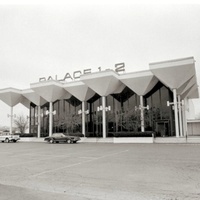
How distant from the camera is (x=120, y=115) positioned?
112ft

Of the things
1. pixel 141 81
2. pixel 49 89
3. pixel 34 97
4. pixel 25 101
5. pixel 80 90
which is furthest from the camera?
pixel 25 101

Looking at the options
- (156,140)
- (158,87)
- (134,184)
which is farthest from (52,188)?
(158,87)

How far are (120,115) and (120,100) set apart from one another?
2.93 metres

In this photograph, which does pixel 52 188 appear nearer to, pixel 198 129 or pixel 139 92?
pixel 139 92

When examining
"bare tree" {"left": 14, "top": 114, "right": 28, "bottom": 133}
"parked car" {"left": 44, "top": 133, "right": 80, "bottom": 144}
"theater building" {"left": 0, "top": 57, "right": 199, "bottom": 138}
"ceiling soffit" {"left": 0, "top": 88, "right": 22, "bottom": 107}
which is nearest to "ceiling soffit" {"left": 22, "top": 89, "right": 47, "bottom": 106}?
"theater building" {"left": 0, "top": 57, "right": 199, "bottom": 138}

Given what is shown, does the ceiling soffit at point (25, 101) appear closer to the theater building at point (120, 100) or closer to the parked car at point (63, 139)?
the theater building at point (120, 100)

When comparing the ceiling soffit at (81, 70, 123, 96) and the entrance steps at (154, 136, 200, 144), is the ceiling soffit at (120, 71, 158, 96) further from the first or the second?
the entrance steps at (154, 136, 200, 144)

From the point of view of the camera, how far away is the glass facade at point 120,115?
1261 inches

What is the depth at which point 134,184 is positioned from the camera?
629cm

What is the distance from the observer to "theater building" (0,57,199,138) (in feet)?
90.4

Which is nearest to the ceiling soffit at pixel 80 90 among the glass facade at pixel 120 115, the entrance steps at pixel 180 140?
the glass facade at pixel 120 115

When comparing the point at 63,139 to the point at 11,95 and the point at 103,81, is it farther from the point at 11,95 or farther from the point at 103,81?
the point at 11,95

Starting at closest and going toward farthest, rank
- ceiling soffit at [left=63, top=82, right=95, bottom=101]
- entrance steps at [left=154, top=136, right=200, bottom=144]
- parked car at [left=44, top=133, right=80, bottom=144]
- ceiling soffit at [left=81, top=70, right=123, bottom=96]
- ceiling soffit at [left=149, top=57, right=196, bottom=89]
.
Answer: entrance steps at [left=154, top=136, right=200, bottom=144]
ceiling soffit at [left=149, top=57, right=196, bottom=89]
parked car at [left=44, top=133, right=80, bottom=144]
ceiling soffit at [left=81, top=70, right=123, bottom=96]
ceiling soffit at [left=63, top=82, right=95, bottom=101]

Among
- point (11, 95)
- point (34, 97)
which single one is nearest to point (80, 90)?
point (34, 97)
